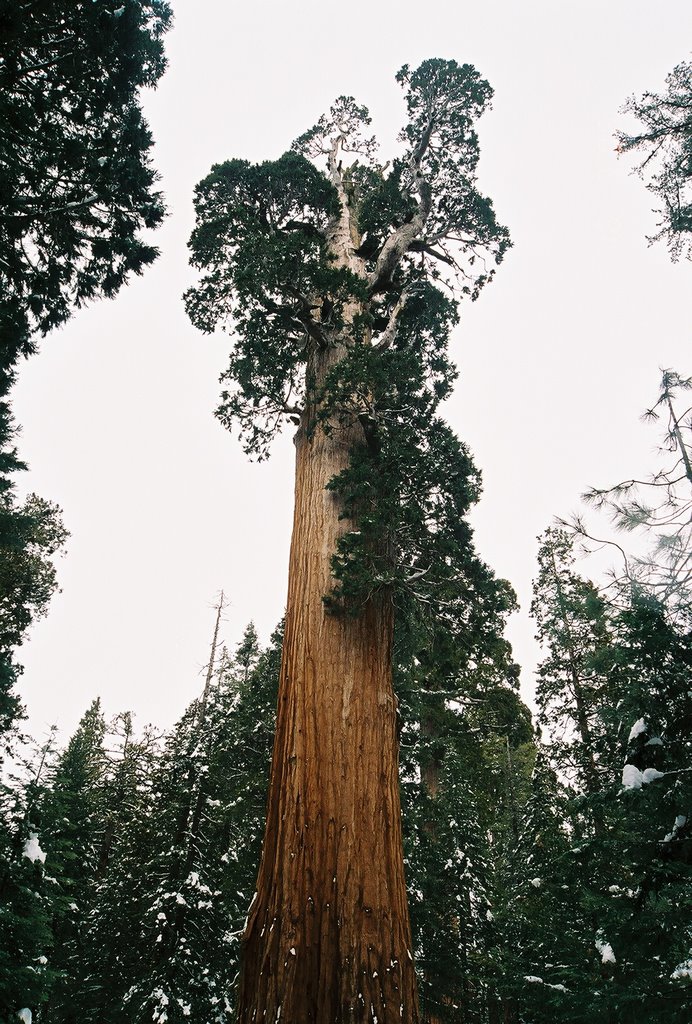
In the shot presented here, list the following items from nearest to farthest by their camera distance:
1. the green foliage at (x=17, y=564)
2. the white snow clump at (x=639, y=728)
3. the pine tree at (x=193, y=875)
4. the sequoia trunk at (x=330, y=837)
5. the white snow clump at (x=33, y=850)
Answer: the sequoia trunk at (x=330, y=837), the white snow clump at (x=639, y=728), the white snow clump at (x=33, y=850), the pine tree at (x=193, y=875), the green foliage at (x=17, y=564)

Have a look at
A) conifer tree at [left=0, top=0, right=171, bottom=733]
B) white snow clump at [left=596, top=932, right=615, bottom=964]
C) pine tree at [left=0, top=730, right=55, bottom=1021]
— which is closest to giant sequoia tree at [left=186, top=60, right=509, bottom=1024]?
conifer tree at [left=0, top=0, right=171, bottom=733]

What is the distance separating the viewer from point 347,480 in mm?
5461

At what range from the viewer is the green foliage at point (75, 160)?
186 inches

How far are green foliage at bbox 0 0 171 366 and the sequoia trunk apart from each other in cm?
357

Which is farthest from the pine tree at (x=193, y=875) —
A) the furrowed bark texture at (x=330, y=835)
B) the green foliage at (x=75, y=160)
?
the green foliage at (x=75, y=160)

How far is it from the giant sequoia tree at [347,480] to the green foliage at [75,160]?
1620 millimetres

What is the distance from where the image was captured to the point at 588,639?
11.3 metres

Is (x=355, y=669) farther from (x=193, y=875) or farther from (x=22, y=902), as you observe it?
(x=193, y=875)

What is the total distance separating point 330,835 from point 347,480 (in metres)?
3.08

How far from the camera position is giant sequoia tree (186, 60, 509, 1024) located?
328 cm

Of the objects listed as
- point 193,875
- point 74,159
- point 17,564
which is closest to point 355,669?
point 74,159

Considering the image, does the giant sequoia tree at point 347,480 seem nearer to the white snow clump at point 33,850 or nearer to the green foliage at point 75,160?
the green foliage at point 75,160

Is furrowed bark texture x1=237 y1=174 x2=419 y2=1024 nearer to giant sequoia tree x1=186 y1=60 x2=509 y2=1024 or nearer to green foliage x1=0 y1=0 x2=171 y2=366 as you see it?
giant sequoia tree x1=186 y1=60 x2=509 y2=1024

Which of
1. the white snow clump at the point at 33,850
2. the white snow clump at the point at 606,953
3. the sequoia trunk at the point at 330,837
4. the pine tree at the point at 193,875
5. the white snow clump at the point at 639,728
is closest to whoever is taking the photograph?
the sequoia trunk at the point at 330,837
